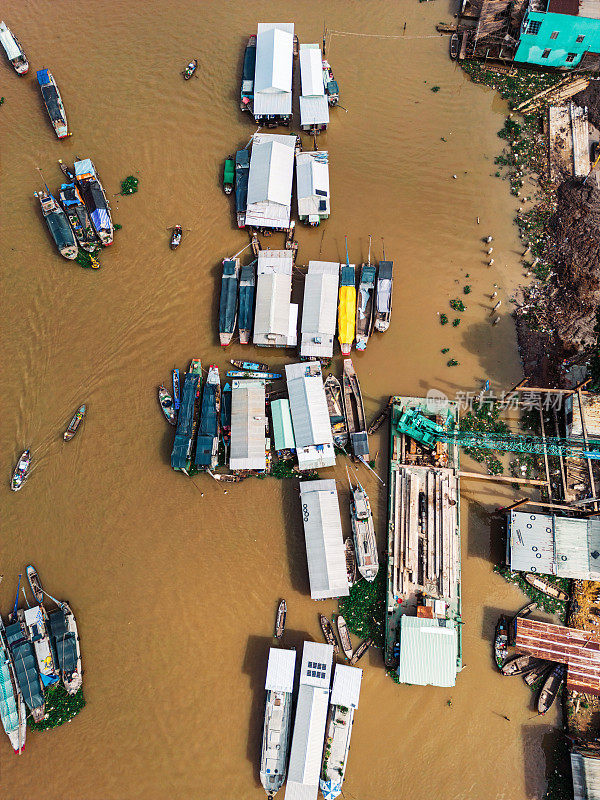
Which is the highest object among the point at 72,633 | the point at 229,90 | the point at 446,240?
the point at 229,90

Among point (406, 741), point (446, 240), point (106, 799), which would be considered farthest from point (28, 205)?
point (406, 741)

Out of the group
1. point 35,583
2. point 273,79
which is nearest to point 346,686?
point 35,583

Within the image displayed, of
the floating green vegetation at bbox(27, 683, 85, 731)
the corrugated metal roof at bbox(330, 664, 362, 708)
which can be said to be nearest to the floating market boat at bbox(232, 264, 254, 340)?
the corrugated metal roof at bbox(330, 664, 362, 708)

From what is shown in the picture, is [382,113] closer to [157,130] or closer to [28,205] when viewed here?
[157,130]

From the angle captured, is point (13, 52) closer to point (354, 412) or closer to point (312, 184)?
point (312, 184)

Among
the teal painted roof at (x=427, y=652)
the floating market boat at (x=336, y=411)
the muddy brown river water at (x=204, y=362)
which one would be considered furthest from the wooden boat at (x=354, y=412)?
the teal painted roof at (x=427, y=652)

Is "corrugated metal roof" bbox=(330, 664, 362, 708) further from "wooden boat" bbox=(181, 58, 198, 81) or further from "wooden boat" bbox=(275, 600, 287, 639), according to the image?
"wooden boat" bbox=(181, 58, 198, 81)

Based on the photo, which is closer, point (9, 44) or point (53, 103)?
point (53, 103)
